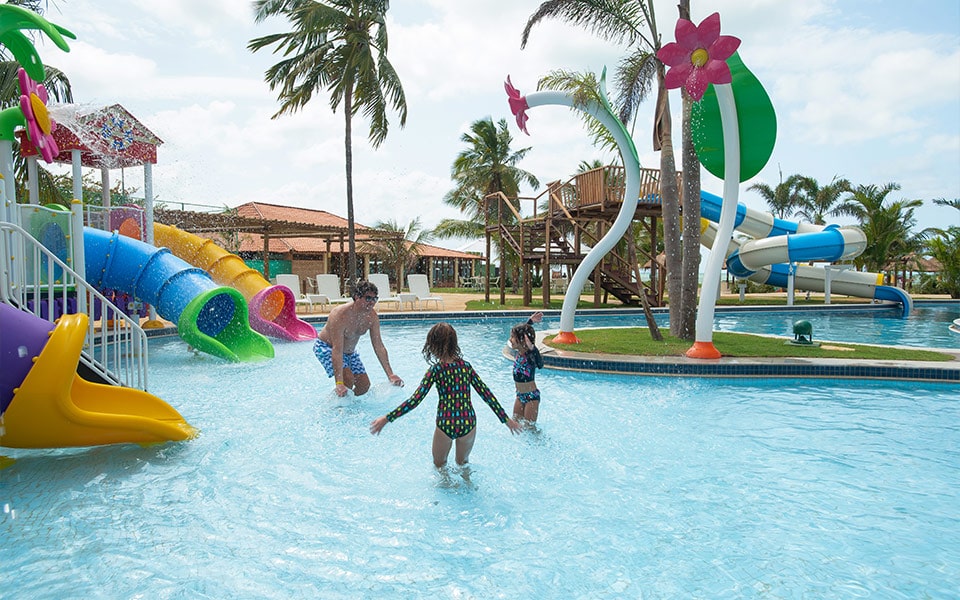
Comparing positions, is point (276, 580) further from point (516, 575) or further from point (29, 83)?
point (29, 83)

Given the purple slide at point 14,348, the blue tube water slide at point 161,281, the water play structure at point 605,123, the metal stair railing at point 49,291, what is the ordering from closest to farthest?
the purple slide at point 14,348, the metal stair railing at point 49,291, the blue tube water slide at point 161,281, the water play structure at point 605,123

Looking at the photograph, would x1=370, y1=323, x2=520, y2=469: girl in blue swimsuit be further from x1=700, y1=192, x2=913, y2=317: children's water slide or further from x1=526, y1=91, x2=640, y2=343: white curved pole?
x1=700, y1=192, x2=913, y2=317: children's water slide

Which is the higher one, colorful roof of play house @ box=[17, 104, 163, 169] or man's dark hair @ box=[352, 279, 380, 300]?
colorful roof of play house @ box=[17, 104, 163, 169]

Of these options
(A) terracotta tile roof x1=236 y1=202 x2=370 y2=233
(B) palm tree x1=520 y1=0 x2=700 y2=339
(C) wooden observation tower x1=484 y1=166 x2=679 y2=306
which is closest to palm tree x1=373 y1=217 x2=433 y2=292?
(A) terracotta tile roof x1=236 y1=202 x2=370 y2=233

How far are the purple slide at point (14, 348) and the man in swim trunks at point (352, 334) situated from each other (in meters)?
2.40

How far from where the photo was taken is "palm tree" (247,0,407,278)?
56.4 ft

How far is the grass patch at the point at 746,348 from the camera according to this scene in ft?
29.3

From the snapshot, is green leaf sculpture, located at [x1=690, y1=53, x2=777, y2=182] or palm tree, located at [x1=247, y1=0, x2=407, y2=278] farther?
palm tree, located at [x1=247, y1=0, x2=407, y2=278]

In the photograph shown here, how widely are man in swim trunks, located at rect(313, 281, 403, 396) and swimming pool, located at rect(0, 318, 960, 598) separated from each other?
1.36 feet

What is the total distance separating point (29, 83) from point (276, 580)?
654 cm

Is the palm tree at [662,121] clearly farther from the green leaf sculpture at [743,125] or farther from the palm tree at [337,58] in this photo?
the palm tree at [337,58]

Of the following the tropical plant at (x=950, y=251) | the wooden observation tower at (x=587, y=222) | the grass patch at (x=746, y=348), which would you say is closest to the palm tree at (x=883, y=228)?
the tropical plant at (x=950, y=251)

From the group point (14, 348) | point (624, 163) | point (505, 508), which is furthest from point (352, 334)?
point (624, 163)

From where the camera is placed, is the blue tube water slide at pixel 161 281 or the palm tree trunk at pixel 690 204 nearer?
the blue tube water slide at pixel 161 281
